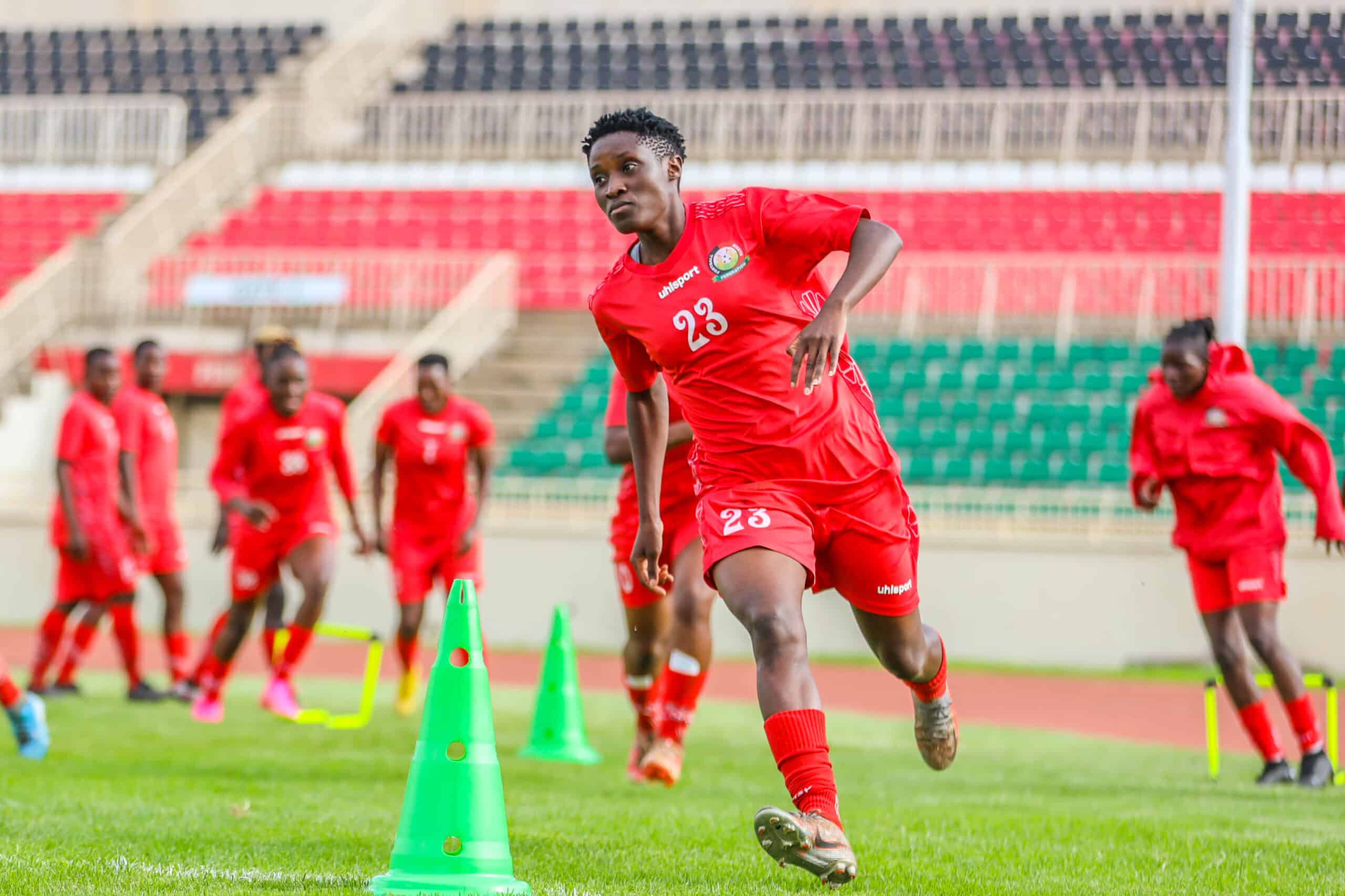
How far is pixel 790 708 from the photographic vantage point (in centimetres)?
475

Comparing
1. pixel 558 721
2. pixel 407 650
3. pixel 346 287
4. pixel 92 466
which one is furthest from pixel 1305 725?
pixel 346 287

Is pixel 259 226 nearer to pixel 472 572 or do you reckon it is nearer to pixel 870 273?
pixel 472 572

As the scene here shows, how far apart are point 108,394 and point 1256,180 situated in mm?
12378

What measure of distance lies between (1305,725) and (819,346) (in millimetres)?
4978

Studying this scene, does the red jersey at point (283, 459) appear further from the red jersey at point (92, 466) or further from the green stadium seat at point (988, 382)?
the green stadium seat at point (988, 382)

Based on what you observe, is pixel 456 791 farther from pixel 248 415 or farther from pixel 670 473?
pixel 248 415

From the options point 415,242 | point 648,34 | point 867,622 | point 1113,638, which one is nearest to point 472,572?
point 867,622

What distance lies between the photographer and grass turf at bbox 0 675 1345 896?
Result: 5000mm

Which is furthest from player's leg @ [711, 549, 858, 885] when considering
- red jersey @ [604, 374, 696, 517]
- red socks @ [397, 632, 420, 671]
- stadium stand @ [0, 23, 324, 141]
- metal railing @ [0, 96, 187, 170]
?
stadium stand @ [0, 23, 324, 141]

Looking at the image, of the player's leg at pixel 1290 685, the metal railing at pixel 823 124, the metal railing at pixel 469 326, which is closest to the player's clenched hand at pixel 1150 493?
the player's leg at pixel 1290 685

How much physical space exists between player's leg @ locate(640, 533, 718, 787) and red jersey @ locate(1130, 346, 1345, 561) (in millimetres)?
2619

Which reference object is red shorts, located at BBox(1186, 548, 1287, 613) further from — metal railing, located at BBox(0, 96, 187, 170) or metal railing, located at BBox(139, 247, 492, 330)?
metal railing, located at BBox(0, 96, 187, 170)

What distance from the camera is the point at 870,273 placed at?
4.82 m

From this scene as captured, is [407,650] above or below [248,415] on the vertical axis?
below
